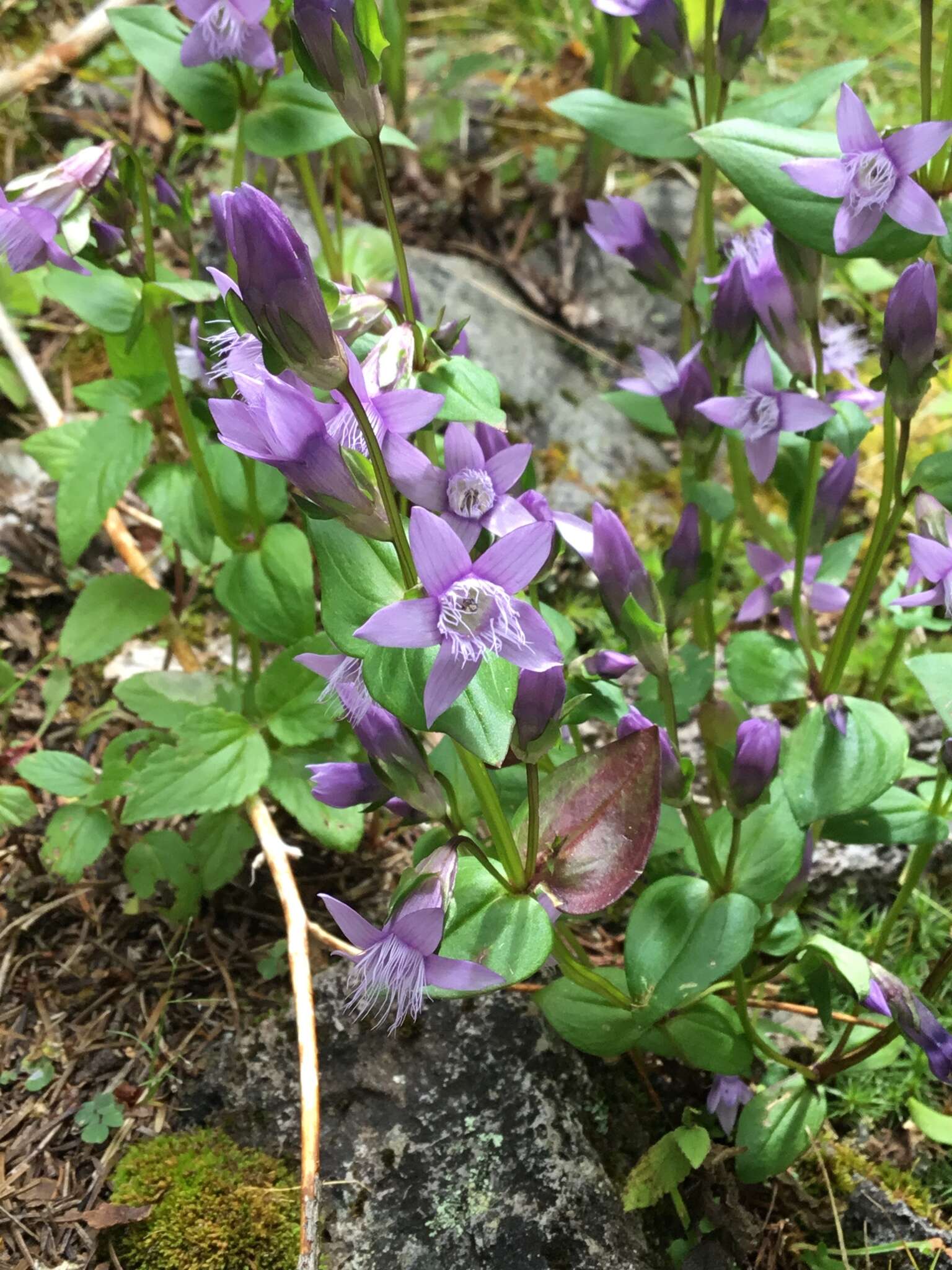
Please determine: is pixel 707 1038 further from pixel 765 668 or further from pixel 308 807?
pixel 308 807

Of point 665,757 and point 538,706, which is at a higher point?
point 538,706

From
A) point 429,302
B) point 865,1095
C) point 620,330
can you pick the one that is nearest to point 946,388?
point 620,330

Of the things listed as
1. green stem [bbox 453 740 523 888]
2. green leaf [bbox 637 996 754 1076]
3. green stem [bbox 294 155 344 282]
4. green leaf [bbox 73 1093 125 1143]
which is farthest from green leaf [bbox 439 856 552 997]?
green stem [bbox 294 155 344 282]

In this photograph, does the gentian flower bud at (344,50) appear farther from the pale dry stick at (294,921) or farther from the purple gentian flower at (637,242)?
the pale dry stick at (294,921)

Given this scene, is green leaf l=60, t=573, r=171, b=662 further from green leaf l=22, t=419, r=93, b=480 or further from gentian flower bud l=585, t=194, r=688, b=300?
gentian flower bud l=585, t=194, r=688, b=300

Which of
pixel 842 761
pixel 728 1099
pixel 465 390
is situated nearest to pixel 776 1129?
pixel 728 1099

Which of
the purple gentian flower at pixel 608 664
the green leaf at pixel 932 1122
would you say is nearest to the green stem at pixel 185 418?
the purple gentian flower at pixel 608 664

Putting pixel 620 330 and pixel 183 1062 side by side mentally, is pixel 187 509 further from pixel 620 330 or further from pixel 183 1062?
pixel 620 330

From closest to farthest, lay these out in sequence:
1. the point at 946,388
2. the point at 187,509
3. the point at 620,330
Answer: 1. the point at 187,509
2. the point at 946,388
3. the point at 620,330
